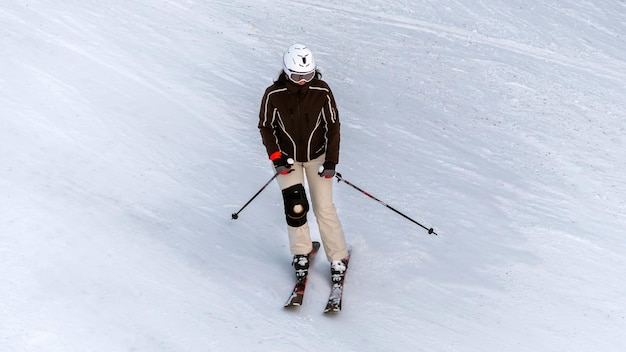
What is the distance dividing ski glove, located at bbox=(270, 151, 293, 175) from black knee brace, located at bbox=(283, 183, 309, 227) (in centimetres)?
17

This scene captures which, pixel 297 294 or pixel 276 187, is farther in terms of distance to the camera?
pixel 276 187

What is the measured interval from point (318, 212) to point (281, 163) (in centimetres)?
58

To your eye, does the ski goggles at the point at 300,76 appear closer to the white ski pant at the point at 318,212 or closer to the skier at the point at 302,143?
the skier at the point at 302,143

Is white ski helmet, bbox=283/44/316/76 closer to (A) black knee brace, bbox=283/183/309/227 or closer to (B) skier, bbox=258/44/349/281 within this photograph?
(B) skier, bbox=258/44/349/281

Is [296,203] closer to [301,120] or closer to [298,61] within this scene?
[301,120]

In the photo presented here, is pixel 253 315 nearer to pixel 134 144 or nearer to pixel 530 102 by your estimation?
pixel 134 144

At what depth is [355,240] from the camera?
22.9 feet

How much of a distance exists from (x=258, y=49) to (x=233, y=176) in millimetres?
4328

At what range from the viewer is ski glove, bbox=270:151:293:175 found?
574 cm

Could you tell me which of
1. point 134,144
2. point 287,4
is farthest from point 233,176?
point 287,4

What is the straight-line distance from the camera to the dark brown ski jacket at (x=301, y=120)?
5.68 meters

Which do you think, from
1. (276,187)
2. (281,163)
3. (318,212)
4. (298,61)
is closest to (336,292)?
(318,212)

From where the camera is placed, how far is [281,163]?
5762mm

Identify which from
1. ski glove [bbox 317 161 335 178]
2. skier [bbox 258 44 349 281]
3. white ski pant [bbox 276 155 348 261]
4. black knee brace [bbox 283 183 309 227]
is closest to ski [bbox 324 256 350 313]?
skier [bbox 258 44 349 281]
